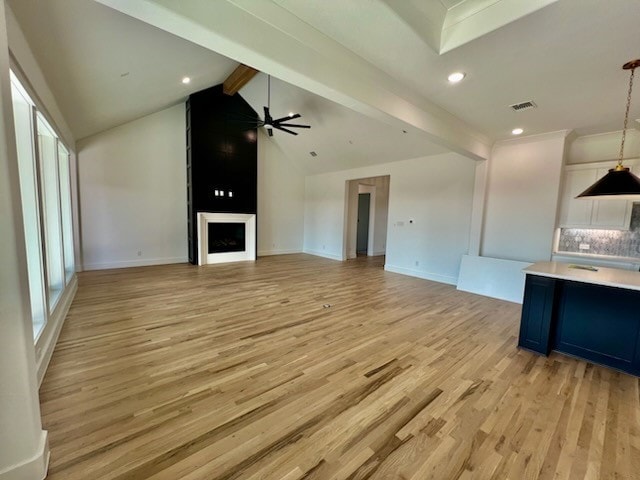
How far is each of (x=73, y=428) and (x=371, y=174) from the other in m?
7.00

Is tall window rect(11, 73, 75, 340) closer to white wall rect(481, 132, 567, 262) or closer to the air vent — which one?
the air vent

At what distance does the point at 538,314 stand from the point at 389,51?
3097mm

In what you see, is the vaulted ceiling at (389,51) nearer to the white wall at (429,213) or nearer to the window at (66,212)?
the window at (66,212)

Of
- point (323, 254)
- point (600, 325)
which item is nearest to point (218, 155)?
point (323, 254)

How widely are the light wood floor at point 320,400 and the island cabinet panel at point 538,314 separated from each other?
0.14 meters

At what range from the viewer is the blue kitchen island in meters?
2.48

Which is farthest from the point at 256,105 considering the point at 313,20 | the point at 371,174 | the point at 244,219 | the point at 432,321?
the point at 432,321

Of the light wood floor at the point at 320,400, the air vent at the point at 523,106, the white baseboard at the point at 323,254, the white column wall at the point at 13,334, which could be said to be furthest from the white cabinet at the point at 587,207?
the white column wall at the point at 13,334

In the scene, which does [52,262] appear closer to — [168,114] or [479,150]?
[168,114]

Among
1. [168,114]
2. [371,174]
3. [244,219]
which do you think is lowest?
[244,219]

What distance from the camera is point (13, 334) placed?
1.29m

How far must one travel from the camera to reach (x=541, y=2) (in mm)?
1885

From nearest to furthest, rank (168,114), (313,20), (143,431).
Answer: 1. (143,431)
2. (313,20)
3. (168,114)

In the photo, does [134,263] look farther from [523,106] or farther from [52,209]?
[523,106]
